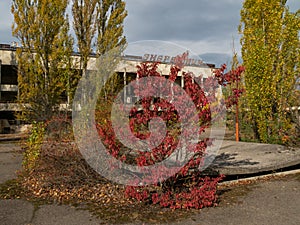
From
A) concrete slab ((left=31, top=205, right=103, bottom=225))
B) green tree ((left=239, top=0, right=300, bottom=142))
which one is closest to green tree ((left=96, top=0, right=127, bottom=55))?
green tree ((left=239, top=0, right=300, bottom=142))

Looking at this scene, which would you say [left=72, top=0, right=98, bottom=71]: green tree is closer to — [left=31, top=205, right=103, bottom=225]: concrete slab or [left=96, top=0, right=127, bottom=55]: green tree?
[left=96, top=0, right=127, bottom=55]: green tree

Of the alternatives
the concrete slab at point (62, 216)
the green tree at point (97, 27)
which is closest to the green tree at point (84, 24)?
the green tree at point (97, 27)

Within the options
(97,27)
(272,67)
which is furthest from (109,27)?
(272,67)

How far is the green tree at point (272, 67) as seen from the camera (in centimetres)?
1115

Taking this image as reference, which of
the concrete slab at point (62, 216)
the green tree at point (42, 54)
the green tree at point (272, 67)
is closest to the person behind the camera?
the concrete slab at point (62, 216)

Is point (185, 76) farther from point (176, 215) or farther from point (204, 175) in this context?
point (176, 215)

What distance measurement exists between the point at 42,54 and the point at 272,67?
44.8 ft

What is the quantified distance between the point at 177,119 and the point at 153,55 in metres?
1.75

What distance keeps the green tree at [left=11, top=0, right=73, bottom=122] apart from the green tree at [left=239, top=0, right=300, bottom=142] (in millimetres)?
11102

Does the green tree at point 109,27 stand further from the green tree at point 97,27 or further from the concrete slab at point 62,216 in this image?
the concrete slab at point 62,216

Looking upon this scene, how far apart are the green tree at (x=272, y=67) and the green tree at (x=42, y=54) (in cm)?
1110

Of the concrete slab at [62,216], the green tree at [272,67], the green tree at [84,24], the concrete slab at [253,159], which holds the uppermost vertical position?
the green tree at [84,24]

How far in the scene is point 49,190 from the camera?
582 centimetres

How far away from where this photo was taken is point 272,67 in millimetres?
11398
